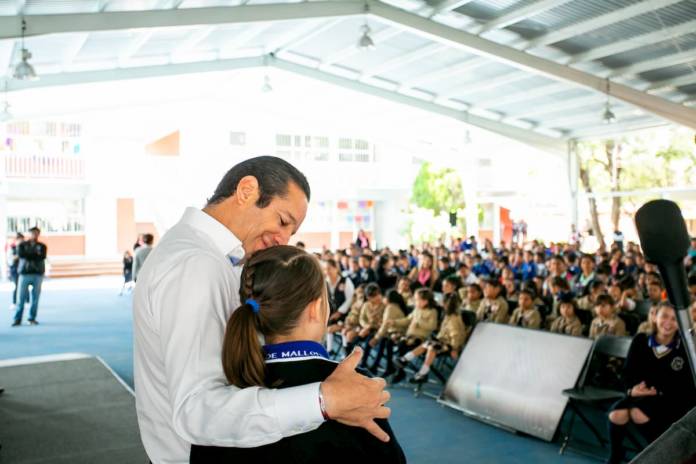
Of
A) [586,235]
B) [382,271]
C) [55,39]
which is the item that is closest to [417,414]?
[382,271]

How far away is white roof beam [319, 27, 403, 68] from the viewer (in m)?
13.4

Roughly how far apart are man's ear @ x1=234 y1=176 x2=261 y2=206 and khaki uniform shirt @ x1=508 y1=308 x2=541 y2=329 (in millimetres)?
5870

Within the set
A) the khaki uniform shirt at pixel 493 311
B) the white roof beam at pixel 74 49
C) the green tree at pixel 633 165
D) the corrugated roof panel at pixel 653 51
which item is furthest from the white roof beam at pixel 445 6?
the green tree at pixel 633 165

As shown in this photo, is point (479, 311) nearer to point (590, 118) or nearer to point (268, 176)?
point (268, 176)

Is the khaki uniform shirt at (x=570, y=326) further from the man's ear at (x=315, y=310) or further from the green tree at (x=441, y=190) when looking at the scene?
the green tree at (x=441, y=190)

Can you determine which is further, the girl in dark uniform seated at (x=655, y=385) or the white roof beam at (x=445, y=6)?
the white roof beam at (x=445, y=6)

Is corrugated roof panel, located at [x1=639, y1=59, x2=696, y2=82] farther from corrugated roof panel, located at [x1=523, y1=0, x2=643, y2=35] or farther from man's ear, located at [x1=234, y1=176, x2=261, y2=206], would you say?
man's ear, located at [x1=234, y1=176, x2=261, y2=206]

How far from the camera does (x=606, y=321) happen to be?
20.6 ft

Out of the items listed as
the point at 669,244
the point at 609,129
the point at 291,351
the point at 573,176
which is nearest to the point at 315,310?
the point at 291,351

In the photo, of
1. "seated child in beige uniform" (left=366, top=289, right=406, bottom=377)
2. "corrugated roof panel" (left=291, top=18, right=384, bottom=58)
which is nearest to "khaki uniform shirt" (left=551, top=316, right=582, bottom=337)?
"seated child in beige uniform" (left=366, top=289, right=406, bottom=377)

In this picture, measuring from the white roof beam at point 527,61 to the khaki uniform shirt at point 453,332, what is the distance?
21.6 ft

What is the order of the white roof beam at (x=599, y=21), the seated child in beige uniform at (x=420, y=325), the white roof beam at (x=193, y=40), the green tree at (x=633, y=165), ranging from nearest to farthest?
1. the seated child in beige uniform at (x=420, y=325)
2. the white roof beam at (x=599, y=21)
3. the white roof beam at (x=193, y=40)
4. the green tree at (x=633, y=165)

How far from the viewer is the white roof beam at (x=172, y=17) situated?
9.09m

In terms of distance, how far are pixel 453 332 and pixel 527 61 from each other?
24.9 ft
